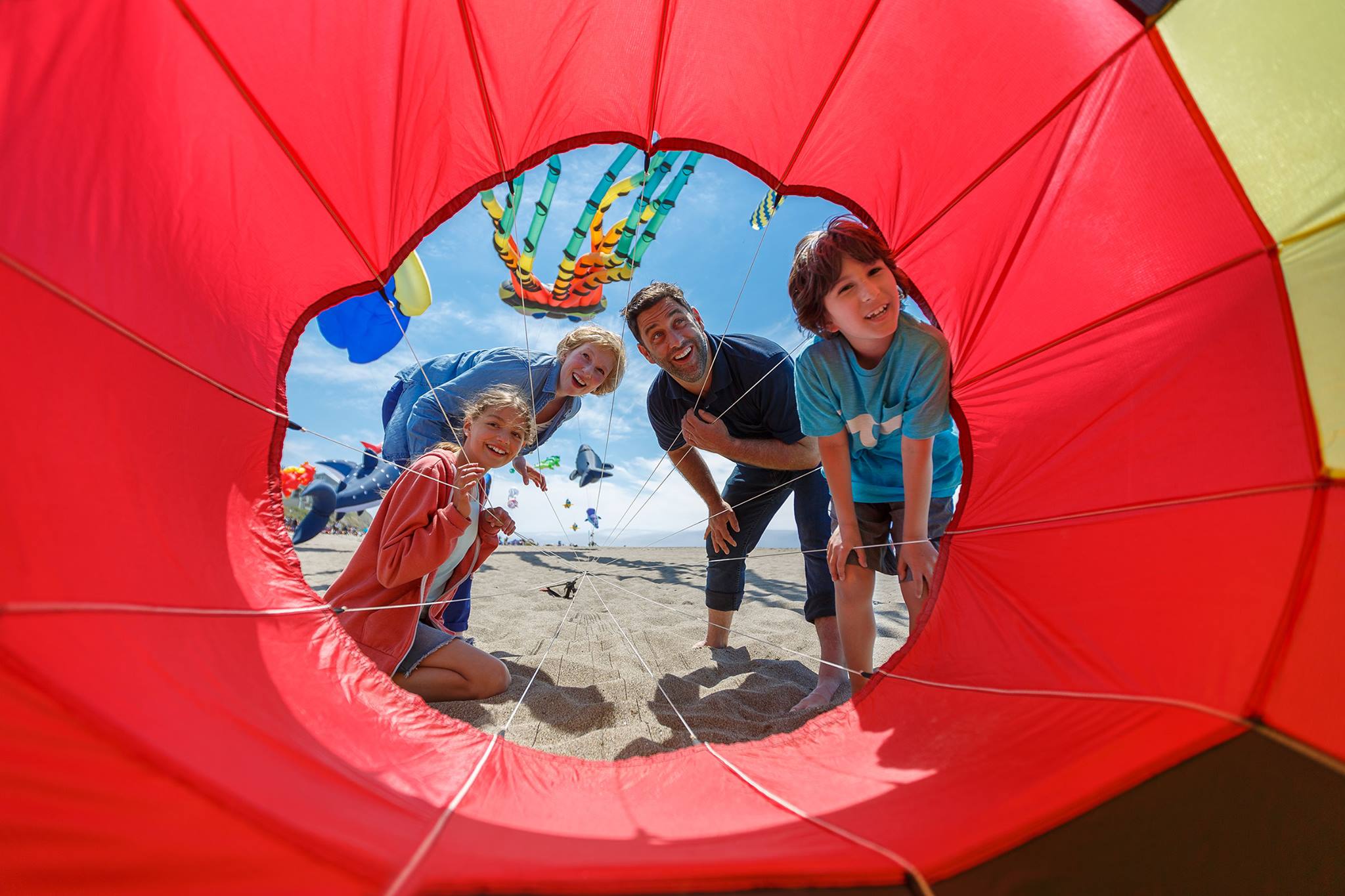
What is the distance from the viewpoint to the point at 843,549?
1826 millimetres

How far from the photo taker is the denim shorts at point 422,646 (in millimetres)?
1905

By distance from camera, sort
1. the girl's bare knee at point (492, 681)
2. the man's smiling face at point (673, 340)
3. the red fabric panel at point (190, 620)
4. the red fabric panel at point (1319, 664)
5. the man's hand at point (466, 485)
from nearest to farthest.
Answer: the red fabric panel at point (190, 620), the red fabric panel at point (1319, 664), the man's hand at point (466, 485), the girl's bare knee at point (492, 681), the man's smiling face at point (673, 340)

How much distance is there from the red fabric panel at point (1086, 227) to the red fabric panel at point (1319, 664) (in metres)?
0.52

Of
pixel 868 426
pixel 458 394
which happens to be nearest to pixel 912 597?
pixel 868 426

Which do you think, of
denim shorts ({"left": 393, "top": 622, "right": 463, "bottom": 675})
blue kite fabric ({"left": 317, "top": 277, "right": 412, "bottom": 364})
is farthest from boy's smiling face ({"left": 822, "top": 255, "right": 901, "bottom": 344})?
blue kite fabric ({"left": 317, "top": 277, "right": 412, "bottom": 364})

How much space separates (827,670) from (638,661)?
0.71m

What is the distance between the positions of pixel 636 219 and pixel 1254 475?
2.22 meters

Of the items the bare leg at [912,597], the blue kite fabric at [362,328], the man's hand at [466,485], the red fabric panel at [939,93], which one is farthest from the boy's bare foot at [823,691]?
the blue kite fabric at [362,328]

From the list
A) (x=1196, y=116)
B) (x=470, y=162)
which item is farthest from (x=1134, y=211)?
(x=470, y=162)

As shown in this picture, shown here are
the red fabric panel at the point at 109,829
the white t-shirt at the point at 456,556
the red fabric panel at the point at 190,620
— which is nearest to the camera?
the red fabric panel at the point at 109,829

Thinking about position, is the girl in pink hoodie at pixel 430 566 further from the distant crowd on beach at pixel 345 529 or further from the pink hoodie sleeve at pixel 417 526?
the distant crowd on beach at pixel 345 529

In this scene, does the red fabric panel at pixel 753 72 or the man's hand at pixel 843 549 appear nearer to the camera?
the red fabric panel at pixel 753 72

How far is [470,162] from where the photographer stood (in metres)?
1.77

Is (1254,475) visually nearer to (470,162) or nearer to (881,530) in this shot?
(881,530)
